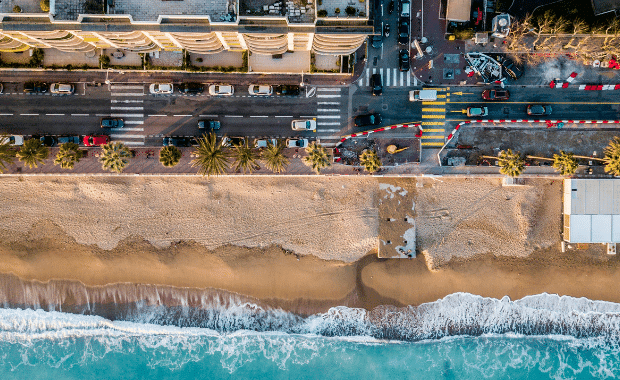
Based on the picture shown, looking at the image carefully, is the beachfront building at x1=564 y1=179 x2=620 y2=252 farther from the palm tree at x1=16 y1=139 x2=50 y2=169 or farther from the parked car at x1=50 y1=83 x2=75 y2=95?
the palm tree at x1=16 y1=139 x2=50 y2=169

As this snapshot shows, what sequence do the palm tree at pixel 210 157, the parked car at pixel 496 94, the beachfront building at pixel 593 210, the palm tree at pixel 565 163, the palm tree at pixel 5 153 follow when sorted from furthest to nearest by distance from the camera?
the beachfront building at pixel 593 210 → the parked car at pixel 496 94 → the palm tree at pixel 565 163 → the palm tree at pixel 210 157 → the palm tree at pixel 5 153

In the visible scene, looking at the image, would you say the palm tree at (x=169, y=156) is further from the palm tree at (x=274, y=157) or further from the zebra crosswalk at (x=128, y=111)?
the palm tree at (x=274, y=157)

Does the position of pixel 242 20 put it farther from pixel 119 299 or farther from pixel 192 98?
pixel 119 299

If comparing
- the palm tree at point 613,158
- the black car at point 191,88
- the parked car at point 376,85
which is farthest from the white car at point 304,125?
the palm tree at point 613,158

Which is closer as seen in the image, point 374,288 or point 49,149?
point 49,149

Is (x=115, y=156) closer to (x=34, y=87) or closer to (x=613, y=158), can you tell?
(x=34, y=87)

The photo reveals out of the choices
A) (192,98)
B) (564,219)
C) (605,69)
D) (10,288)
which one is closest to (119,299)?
(10,288)
